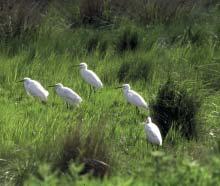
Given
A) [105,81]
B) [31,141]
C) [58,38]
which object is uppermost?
[58,38]

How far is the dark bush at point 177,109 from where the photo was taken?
8.73 metres

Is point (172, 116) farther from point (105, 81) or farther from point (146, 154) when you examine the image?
point (105, 81)

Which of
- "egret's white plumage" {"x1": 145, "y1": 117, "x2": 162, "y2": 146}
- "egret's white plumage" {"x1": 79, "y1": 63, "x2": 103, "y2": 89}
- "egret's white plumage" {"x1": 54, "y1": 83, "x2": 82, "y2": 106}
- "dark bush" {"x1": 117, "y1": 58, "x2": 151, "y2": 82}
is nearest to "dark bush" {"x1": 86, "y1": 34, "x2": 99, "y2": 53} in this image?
"dark bush" {"x1": 117, "y1": 58, "x2": 151, "y2": 82}

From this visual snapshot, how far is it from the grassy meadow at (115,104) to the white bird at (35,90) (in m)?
0.09

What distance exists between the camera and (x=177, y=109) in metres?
8.82

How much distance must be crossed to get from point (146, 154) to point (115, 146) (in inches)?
12.6

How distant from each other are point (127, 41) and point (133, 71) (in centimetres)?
148

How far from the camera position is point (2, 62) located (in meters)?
10.8


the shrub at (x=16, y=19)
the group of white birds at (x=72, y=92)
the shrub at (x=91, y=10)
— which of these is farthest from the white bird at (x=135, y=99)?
the shrub at (x=91, y=10)

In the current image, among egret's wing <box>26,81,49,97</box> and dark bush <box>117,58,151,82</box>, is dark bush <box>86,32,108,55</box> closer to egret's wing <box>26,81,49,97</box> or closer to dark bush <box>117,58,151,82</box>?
dark bush <box>117,58,151,82</box>

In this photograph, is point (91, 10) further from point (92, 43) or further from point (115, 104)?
point (115, 104)

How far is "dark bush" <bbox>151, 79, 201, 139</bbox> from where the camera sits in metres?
8.73

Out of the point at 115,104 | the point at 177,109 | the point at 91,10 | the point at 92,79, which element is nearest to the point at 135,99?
the point at 115,104

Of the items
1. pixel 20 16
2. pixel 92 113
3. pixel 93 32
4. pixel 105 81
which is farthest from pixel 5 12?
pixel 92 113
